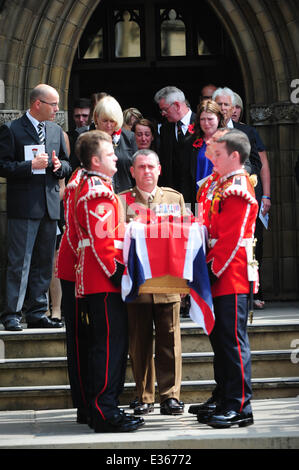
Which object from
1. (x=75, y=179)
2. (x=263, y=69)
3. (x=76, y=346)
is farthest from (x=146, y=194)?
(x=263, y=69)

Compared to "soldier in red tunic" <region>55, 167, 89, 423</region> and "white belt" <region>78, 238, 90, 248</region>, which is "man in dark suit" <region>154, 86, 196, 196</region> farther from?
"white belt" <region>78, 238, 90, 248</region>

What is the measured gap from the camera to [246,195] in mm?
5707

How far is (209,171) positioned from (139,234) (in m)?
2.10

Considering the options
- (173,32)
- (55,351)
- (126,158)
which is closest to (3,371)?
(55,351)

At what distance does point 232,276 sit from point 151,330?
0.80 meters

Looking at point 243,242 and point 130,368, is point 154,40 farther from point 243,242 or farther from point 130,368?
point 243,242

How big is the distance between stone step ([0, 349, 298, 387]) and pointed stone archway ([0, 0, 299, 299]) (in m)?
2.42

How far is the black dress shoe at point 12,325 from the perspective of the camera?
7.20m

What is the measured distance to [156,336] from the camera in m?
6.23

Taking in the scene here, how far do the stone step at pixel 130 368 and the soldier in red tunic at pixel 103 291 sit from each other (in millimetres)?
1232

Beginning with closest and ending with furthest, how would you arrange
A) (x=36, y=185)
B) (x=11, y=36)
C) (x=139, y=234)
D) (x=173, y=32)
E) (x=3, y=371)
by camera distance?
(x=139, y=234) → (x=3, y=371) → (x=36, y=185) → (x=11, y=36) → (x=173, y=32)

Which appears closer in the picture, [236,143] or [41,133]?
[236,143]

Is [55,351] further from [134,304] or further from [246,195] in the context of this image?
[246,195]

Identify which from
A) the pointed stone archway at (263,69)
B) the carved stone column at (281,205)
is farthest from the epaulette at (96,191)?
the carved stone column at (281,205)
